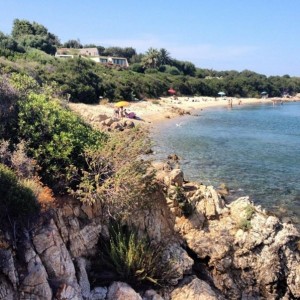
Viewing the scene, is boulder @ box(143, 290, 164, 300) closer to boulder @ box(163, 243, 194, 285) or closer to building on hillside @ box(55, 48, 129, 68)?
boulder @ box(163, 243, 194, 285)

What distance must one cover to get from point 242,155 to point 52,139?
22.2 meters

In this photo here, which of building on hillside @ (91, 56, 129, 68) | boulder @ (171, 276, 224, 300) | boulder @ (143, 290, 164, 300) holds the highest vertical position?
building on hillside @ (91, 56, 129, 68)

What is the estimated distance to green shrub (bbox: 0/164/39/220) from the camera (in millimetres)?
8422

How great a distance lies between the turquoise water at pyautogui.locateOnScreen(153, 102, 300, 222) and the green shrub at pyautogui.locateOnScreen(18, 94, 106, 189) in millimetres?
10577

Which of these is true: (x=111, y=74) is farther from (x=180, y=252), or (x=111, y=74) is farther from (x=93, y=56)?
(x=180, y=252)

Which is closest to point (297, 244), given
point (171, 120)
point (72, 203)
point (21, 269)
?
point (72, 203)

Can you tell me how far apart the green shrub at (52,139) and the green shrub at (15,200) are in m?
1.59

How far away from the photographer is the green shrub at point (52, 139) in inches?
415

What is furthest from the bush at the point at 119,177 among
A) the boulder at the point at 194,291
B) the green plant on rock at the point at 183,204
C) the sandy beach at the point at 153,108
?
the sandy beach at the point at 153,108

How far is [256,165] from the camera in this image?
27.2 m

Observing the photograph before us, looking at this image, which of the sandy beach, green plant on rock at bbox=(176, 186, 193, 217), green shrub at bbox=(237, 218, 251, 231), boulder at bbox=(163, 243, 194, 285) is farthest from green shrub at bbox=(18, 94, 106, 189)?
the sandy beach

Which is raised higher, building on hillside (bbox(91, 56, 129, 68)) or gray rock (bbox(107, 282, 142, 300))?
building on hillside (bbox(91, 56, 129, 68))

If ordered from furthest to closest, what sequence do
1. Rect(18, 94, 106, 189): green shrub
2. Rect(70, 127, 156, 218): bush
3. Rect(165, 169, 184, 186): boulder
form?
Rect(165, 169, 184, 186): boulder → Rect(18, 94, 106, 189): green shrub → Rect(70, 127, 156, 218): bush

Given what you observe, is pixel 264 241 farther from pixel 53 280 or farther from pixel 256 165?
pixel 256 165
